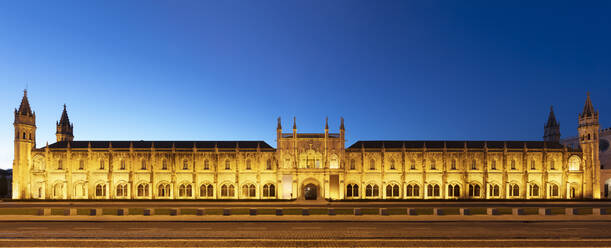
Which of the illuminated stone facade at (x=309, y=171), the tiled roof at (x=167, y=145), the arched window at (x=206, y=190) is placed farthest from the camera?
the tiled roof at (x=167, y=145)

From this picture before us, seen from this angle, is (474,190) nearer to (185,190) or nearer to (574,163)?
(574,163)

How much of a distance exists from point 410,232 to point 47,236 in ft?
84.8

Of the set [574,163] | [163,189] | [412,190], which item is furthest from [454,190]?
[163,189]

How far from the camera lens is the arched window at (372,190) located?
5700cm

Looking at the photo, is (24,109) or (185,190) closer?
(185,190)

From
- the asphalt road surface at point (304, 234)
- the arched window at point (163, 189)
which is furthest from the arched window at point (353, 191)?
the arched window at point (163, 189)

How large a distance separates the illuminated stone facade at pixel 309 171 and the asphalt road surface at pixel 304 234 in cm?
2631

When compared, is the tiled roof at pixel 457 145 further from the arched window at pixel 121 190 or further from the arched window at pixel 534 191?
the arched window at pixel 121 190

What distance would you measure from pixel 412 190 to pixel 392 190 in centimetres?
334

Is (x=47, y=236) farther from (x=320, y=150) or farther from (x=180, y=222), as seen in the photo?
(x=320, y=150)

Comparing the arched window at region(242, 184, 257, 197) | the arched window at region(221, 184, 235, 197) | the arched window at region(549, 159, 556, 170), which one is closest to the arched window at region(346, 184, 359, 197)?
the arched window at region(242, 184, 257, 197)

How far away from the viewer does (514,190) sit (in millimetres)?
57031

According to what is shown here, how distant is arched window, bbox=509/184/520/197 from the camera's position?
56812 mm

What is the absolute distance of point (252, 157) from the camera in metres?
57.6
